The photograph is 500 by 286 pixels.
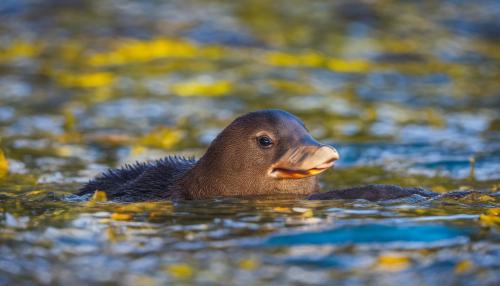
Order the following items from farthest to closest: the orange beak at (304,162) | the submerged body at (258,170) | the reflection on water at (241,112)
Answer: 1. the submerged body at (258,170)
2. the orange beak at (304,162)
3. the reflection on water at (241,112)

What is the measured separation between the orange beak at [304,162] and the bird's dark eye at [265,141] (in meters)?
0.17

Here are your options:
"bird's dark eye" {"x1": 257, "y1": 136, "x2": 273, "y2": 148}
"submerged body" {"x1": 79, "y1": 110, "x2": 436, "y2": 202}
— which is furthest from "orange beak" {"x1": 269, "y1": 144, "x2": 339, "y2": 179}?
"bird's dark eye" {"x1": 257, "y1": 136, "x2": 273, "y2": 148}

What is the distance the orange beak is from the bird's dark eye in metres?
0.17

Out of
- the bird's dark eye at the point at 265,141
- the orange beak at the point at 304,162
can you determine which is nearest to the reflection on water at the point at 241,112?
the orange beak at the point at 304,162

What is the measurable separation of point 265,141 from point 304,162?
478 millimetres

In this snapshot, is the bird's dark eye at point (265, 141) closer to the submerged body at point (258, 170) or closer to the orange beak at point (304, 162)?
the submerged body at point (258, 170)

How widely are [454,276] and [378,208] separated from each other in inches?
70.6

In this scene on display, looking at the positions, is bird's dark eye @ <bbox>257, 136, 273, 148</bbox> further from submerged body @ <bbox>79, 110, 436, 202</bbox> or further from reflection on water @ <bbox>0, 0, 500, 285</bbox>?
reflection on water @ <bbox>0, 0, 500, 285</bbox>

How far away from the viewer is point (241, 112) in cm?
1534

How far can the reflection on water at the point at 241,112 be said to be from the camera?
616 centimetres

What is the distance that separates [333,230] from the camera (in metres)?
6.73

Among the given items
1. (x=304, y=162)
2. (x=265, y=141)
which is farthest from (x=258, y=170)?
(x=304, y=162)

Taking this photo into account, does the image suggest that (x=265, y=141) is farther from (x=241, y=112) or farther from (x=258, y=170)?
(x=241, y=112)

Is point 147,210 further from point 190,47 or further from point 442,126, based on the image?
point 190,47
